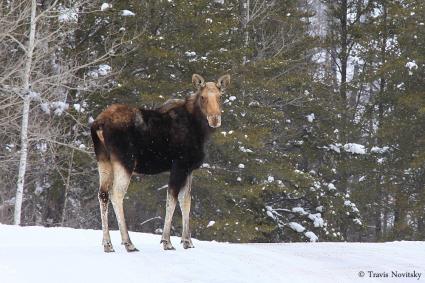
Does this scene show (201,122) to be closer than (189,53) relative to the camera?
Yes

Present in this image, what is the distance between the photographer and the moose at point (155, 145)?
8.45 m

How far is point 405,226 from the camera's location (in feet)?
82.1

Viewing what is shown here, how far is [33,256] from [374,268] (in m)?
4.58

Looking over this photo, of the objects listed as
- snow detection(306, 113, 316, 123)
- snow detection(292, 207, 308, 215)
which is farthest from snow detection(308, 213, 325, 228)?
snow detection(306, 113, 316, 123)

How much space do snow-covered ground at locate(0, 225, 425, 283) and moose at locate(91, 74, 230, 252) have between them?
0.55 m

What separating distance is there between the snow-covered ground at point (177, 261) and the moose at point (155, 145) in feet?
1.80

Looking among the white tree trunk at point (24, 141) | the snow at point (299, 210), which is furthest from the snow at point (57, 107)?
the snow at point (299, 210)

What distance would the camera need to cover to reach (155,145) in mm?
8820

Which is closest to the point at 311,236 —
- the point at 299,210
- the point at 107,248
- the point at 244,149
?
the point at 299,210

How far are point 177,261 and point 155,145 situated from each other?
1954mm

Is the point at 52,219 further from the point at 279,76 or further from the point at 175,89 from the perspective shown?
Answer: the point at 279,76

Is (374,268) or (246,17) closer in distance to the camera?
(374,268)

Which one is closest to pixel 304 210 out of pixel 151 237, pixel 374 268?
pixel 151 237

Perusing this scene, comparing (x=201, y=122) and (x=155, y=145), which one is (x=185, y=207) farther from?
(x=201, y=122)
